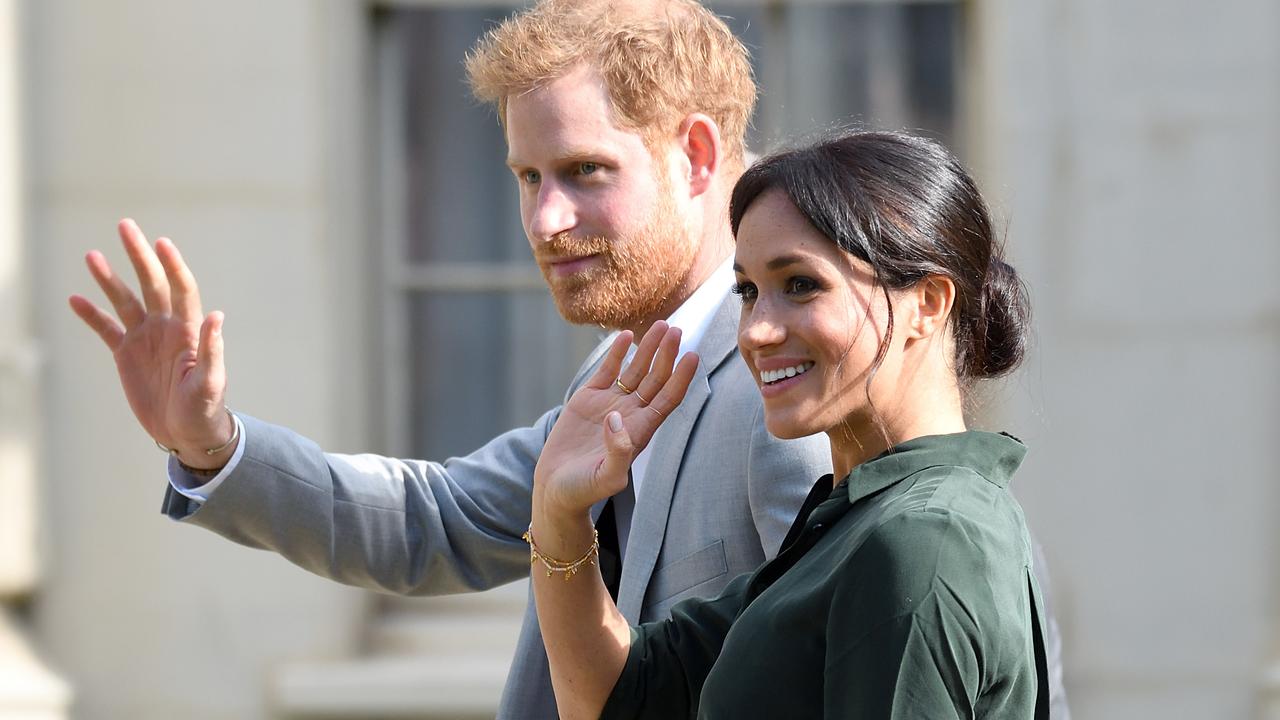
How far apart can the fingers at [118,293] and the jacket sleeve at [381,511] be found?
0.24 m

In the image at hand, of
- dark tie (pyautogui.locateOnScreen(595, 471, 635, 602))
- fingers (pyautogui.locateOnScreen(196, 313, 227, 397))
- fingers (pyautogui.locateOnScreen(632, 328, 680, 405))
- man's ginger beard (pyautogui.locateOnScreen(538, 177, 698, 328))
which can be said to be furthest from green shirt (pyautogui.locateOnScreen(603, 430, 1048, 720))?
fingers (pyautogui.locateOnScreen(196, 313, 227, 397))

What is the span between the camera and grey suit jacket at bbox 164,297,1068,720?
2.09 metres

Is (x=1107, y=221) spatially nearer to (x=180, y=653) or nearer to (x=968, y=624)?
(x=180, y=653)

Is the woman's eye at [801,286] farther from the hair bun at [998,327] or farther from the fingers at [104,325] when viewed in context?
the fingers at [104,325]

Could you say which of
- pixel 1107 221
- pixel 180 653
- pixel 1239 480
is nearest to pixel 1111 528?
pixel 1239 480

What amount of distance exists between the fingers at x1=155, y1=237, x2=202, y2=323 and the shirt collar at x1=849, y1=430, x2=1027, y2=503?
3.36 ft

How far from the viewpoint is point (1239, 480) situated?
4.62 metres

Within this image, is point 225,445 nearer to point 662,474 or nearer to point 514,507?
point 514,507

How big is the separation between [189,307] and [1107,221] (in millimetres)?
3058

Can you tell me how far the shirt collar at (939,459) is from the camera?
64.2 inches

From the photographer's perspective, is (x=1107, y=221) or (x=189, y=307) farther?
(x=1107, y=221)

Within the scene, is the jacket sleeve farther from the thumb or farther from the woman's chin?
the woman's chin

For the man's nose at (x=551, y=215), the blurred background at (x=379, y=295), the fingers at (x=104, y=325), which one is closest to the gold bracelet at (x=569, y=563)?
the man's nose at (x=551, y=215)

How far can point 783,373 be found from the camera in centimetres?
174
